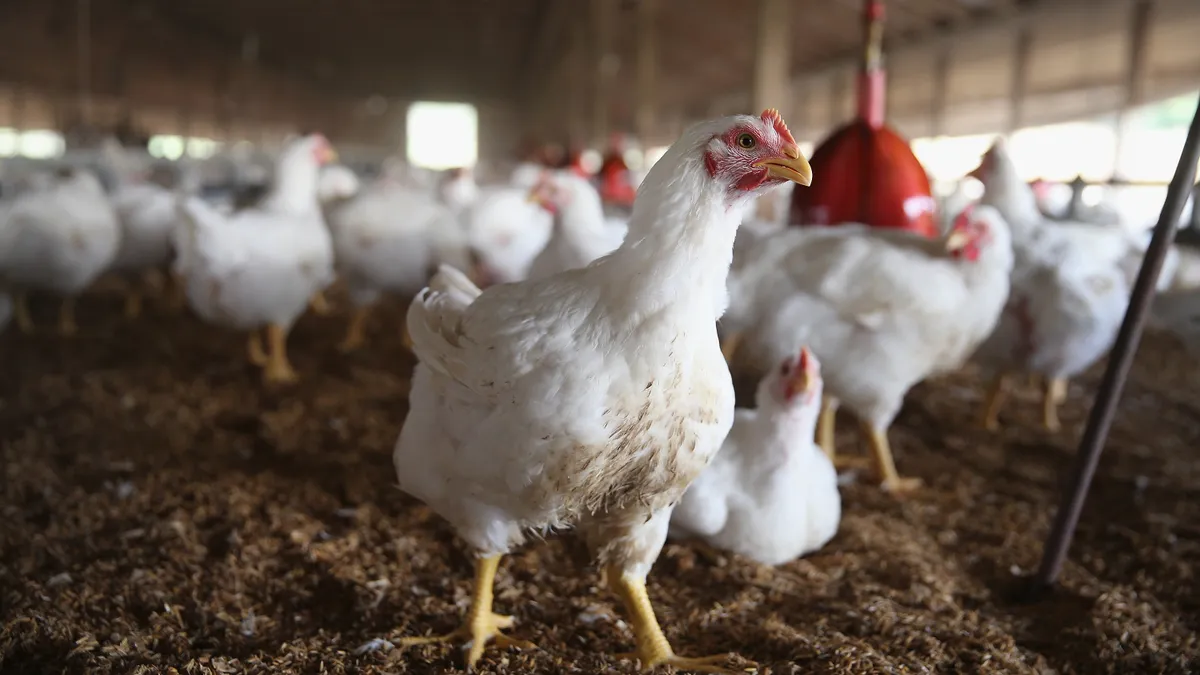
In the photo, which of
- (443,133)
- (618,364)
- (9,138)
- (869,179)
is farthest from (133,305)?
(443,133)

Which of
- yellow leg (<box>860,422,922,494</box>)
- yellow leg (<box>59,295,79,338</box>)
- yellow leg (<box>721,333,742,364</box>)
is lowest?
yellow leg (<box>860,422,922,494</box>)

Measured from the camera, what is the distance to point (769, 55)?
18.2 feet

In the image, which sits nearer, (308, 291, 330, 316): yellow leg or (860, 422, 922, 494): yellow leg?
(860, 422, 922, 494): yellow leg

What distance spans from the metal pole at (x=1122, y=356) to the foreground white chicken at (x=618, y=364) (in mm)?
1123

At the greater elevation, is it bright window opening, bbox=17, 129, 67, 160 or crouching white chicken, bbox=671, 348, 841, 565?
bright window opening, bbox=17, 129, 67, 160

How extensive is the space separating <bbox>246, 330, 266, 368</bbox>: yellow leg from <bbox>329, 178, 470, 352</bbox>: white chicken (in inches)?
22.0

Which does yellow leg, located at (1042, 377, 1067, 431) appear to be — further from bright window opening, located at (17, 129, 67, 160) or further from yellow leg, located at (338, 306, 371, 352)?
bright window opening, located at (17, 129, 67, 160)

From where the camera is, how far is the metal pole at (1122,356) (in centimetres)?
215

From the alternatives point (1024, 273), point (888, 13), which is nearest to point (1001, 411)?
point (1024, 273)

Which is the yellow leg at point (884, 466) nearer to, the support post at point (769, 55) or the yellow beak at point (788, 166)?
the yellow beak at point (788, 166)

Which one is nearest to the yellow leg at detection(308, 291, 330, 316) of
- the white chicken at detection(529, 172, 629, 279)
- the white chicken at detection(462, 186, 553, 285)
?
the white chicken at detection(462, 186, 553, 285)

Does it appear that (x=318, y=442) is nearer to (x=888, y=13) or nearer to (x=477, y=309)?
(x=477, y=309)

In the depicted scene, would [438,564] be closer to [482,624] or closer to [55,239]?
[482,624]

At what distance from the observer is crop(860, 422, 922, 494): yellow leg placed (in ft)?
11.4
